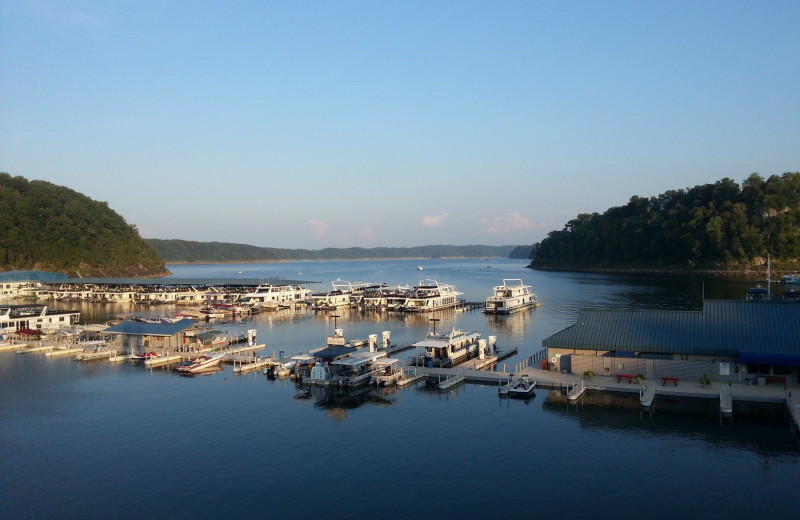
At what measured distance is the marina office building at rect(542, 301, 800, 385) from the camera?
3559cm

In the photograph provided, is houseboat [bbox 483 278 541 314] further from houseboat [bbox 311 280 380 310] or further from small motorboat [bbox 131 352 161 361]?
small motorboat [bbox 131 352 161 361]

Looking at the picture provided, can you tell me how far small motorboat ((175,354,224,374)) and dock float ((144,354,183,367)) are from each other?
96.3 inches

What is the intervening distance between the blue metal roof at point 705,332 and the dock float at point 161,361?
31.9 meters

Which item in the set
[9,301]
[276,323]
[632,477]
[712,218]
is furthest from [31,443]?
[712,218]

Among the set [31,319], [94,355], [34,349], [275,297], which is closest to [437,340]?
[94,355]

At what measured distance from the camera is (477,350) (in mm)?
53594

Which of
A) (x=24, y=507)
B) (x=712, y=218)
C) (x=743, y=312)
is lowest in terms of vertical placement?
(x=24, y=507)

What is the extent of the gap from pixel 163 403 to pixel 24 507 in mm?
14640

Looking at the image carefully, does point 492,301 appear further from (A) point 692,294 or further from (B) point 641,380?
(B) point 641,380

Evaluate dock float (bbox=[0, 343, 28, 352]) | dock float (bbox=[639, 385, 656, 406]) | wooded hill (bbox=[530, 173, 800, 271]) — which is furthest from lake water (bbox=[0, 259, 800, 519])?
wooded hill (bbox=[530, 173, 800, 271])

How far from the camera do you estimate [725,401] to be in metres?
32.7

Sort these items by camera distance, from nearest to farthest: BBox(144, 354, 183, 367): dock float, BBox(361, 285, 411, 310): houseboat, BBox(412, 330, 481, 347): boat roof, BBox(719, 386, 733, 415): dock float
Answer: BBox(719, 386, 733, 415): dock float
BBox(412, 330, 481, 347): boat roof
BBox(144, 354, 183, 367): dock float
BBox(361, 285, 411, 310): houseboat

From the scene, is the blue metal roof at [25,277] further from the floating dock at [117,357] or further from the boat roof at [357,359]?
the boat roof at [357,359]

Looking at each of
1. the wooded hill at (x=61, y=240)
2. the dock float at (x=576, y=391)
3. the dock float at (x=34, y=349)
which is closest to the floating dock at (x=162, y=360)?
the dock float at (x=34, y=349)
